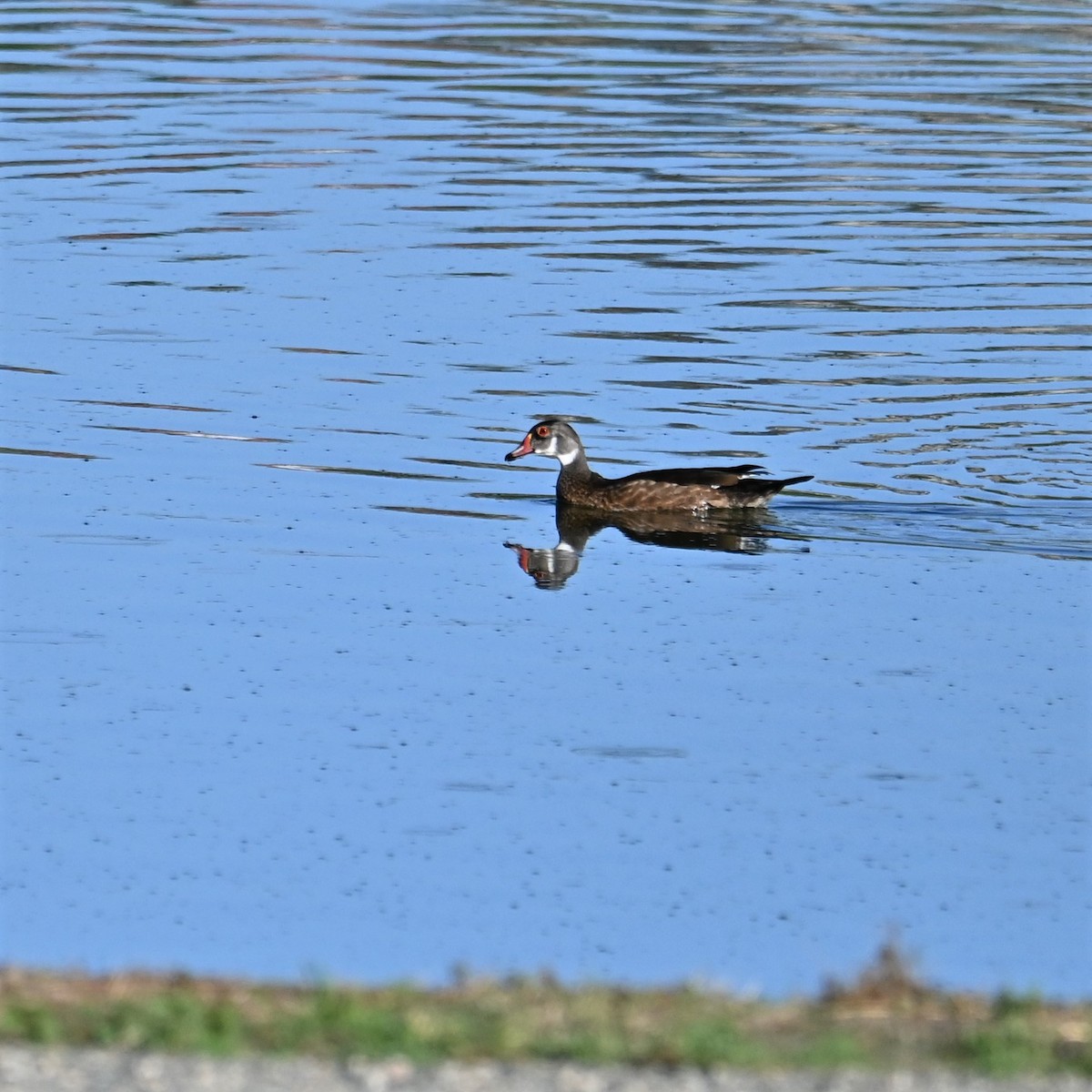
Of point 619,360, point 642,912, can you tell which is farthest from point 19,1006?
point 619,360

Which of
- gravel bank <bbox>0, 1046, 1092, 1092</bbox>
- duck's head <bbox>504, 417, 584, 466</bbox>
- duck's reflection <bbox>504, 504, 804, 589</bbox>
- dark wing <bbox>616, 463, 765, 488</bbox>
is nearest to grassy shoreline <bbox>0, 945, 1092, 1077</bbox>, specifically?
gravel bank <bbox>0, 1046, 1092, 1092</bbox>

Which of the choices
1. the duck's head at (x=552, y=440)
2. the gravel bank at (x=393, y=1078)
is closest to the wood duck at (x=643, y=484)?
the duck's head at (x=552, y=440)

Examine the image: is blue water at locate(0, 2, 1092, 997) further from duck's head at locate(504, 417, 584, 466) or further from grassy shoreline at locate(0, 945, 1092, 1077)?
grassy shoreline at locate(0, 945, 1092, 1077)

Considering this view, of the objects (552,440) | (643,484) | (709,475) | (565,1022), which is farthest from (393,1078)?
(552,440)

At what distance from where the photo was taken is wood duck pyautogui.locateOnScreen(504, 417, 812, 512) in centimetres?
1562

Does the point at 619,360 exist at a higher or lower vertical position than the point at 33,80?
lower

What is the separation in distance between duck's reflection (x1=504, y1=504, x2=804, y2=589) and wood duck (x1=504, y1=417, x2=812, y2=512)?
0.08 m

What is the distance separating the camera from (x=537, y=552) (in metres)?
15.6

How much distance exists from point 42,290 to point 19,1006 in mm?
14956

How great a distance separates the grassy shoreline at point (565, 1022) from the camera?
6.89 metres

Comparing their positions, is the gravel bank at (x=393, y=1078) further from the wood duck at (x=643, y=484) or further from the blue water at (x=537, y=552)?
the wood duck at (x=643, y=484)

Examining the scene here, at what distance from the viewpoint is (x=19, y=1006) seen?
7219 millimetres

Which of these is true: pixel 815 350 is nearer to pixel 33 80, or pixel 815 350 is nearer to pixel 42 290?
pixel 42 290

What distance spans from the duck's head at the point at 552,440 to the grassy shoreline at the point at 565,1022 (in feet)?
29.6
